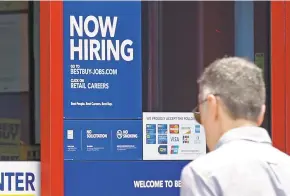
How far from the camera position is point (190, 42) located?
3375 mm

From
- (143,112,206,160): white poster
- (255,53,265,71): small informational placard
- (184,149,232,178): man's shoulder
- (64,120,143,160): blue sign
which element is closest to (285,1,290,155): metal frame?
(255,53,265,71): small informational placard

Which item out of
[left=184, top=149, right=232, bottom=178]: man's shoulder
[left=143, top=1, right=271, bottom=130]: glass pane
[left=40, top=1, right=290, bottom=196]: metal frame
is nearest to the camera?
[left=184, top=149, right=232, bottom=178]: man's shoulder

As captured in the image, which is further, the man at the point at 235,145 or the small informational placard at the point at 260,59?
the small informational placard at the point at 260,59

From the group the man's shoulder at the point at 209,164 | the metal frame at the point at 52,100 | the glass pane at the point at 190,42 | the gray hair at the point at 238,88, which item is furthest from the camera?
the glass pane at the point at 190,42

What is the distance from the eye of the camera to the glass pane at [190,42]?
11.0 ft

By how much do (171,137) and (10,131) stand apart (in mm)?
888

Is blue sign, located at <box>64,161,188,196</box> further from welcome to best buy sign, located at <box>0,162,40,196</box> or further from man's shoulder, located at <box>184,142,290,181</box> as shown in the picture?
man's shoulder, located at <box>184,142,290,181</box>

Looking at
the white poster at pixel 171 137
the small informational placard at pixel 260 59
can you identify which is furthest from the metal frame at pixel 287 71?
the white poster at pixel 171 137

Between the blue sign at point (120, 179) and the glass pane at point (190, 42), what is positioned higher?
the glass pane at point (190, 42)

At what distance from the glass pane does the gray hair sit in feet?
5.24

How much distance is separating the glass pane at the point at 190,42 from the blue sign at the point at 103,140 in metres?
0.16

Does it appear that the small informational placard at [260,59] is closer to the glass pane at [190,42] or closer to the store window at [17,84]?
the glass pane at [190,42]

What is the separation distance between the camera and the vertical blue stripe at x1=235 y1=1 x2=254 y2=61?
341 cm

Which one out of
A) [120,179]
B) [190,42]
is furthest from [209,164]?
[190,42]
